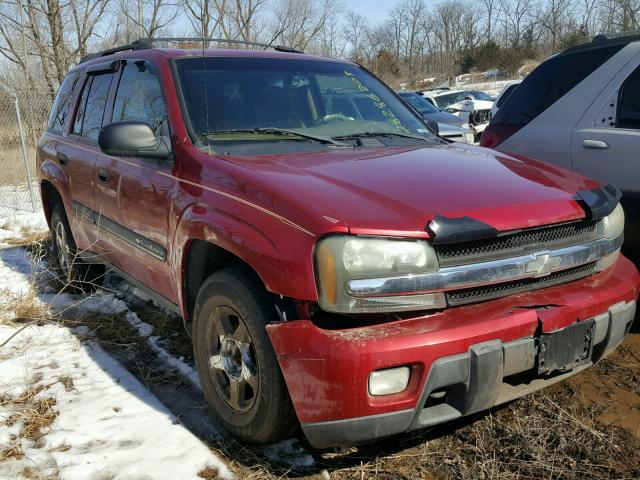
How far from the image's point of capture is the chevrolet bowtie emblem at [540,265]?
7.63ft

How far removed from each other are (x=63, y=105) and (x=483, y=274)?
4.00 meters

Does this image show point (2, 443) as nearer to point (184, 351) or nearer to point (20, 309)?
point (184, 351)

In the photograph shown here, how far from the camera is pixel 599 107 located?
12.9 ft

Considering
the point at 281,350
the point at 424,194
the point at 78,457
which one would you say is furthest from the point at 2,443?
the point at 424,194

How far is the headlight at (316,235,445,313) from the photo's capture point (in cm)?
208

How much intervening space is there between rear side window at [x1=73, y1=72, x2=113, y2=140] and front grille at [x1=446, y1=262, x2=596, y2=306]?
288 centimetres

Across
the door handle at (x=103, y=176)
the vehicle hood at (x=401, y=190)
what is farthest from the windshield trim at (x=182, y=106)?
the door handle at (x=103, y=176)

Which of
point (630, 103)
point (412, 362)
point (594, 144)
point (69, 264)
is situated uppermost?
point (630, 103)

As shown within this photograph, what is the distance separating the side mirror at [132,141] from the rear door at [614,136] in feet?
8.70

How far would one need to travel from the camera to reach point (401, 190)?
7.81 feet

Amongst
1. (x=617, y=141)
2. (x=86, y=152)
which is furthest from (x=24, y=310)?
(x=617, y=141)

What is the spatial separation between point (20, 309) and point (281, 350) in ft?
9.98

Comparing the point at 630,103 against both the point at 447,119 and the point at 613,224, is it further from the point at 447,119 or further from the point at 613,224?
the point at 447,119

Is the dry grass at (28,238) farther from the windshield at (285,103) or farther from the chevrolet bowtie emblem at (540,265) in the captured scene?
the chevrolet bowtie emblem at (540,265)
